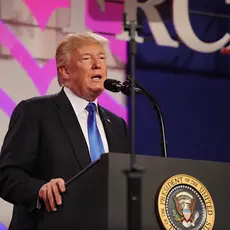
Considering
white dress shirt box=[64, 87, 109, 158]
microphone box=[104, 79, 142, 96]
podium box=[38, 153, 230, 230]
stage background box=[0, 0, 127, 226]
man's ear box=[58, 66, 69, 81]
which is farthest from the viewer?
stage background box=[0, 0, 127, 226]

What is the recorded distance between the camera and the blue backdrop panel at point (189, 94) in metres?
3.42

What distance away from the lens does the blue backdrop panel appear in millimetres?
3416

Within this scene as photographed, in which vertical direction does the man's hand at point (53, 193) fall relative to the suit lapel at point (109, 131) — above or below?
below

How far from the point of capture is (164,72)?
3.49 metres

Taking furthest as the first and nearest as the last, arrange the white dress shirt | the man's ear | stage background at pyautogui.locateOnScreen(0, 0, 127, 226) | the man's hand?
stage background at pyautogui.locateOnScreen(0, 0, 127, 226)
the man's ear
the white dress shirt
the man's hand

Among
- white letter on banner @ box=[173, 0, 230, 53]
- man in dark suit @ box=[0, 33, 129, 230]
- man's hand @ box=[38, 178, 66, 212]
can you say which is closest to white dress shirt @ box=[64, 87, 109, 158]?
man in dark suit @ box=[0, 33, 129, 230]

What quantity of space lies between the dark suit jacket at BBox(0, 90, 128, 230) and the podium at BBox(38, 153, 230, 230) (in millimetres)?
242

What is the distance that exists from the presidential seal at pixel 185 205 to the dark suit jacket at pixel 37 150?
476mm

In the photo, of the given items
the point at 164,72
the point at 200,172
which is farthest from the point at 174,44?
the point at 200,172

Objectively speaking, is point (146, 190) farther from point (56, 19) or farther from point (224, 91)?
point (224, 91)

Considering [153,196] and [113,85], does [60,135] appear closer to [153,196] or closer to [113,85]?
[113,85]

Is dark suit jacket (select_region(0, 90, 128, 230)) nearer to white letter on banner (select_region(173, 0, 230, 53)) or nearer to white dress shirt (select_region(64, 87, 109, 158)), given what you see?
white dress shirt (select_region(64, 87, 109, 158))

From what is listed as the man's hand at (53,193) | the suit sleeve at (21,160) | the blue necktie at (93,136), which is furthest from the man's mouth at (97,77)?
the man's hand at (53,193)

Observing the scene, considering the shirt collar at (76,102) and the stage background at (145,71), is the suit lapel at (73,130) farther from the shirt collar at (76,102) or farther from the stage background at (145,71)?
the stage background at (145,71)
